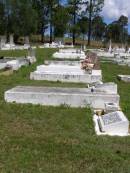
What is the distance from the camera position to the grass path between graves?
17.1 ft

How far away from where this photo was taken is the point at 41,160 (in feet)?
17.7

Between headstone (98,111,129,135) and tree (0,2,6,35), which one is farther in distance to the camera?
tree (0,2,6,35)

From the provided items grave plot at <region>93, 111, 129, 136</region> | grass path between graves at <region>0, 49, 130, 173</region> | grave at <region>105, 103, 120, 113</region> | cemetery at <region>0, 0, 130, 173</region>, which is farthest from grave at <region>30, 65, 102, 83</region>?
grave plot at <region>93, 111, 129, 136</region>

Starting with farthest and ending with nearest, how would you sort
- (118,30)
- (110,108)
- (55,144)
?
(118,30) → (110,108) → (55,144)

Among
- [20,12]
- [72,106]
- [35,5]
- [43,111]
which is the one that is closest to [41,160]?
[43,111]

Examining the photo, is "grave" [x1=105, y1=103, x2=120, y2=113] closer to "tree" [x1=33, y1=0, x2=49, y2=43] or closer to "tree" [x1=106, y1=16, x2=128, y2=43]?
"tree" [x1=33, y1=0, x2=49, y2=43]

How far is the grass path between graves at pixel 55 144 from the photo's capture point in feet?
17.1

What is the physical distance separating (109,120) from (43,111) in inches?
71.6

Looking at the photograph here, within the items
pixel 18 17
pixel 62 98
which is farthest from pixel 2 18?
pixel 62 98

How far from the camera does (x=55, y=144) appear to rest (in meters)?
6.14

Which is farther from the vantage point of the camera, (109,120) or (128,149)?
(109,120)

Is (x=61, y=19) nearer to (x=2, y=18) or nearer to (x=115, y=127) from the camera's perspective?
(x=2, y=18)

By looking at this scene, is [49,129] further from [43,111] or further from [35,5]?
[35,5]

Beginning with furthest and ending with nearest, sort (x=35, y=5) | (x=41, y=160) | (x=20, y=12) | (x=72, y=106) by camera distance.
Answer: (x=35, y=5), (x=20, y=12), (x=72, y=106), (x=41, y=160)
